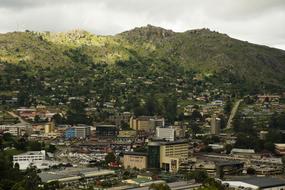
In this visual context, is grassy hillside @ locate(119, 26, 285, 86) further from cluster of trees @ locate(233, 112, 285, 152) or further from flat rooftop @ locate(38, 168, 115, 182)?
flat rooftop @ locate(38, 168, 115, 182)

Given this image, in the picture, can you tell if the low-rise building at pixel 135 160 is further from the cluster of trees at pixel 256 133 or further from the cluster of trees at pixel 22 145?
the cluster of trees at pixel 256 133

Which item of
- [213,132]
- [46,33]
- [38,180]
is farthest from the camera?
[46,33]

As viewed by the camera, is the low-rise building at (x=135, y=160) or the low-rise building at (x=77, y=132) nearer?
the low-rise building at (x=135, y=160)

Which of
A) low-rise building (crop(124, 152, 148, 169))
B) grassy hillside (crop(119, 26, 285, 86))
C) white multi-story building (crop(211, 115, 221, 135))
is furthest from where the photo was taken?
grassy hillside (crop(119, 26, 285, 86))

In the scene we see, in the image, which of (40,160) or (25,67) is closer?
(40,160)

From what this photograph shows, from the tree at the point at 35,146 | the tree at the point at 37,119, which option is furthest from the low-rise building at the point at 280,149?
the tree at the point at 37,119

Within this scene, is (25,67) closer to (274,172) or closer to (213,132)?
(213,132)

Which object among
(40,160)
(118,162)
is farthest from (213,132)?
(40,160)

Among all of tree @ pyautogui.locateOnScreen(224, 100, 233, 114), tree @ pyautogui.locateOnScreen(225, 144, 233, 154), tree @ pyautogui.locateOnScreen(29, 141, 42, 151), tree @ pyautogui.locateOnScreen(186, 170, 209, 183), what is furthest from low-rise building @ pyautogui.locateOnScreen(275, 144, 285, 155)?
tree @ pyautogui.locateOnScreen(29, 141, 42, 151)

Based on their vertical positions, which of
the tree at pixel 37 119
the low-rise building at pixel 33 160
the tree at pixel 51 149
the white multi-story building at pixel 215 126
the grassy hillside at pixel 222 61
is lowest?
the low-rise building at pixel 33 160

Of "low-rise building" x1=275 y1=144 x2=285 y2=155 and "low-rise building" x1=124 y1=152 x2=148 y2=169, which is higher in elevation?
"low-rise building" x1=275 y1=144 x2=285 y2=155

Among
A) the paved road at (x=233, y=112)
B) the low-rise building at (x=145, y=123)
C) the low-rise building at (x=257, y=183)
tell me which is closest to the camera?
the low-rise building at (x=257, y=183)
